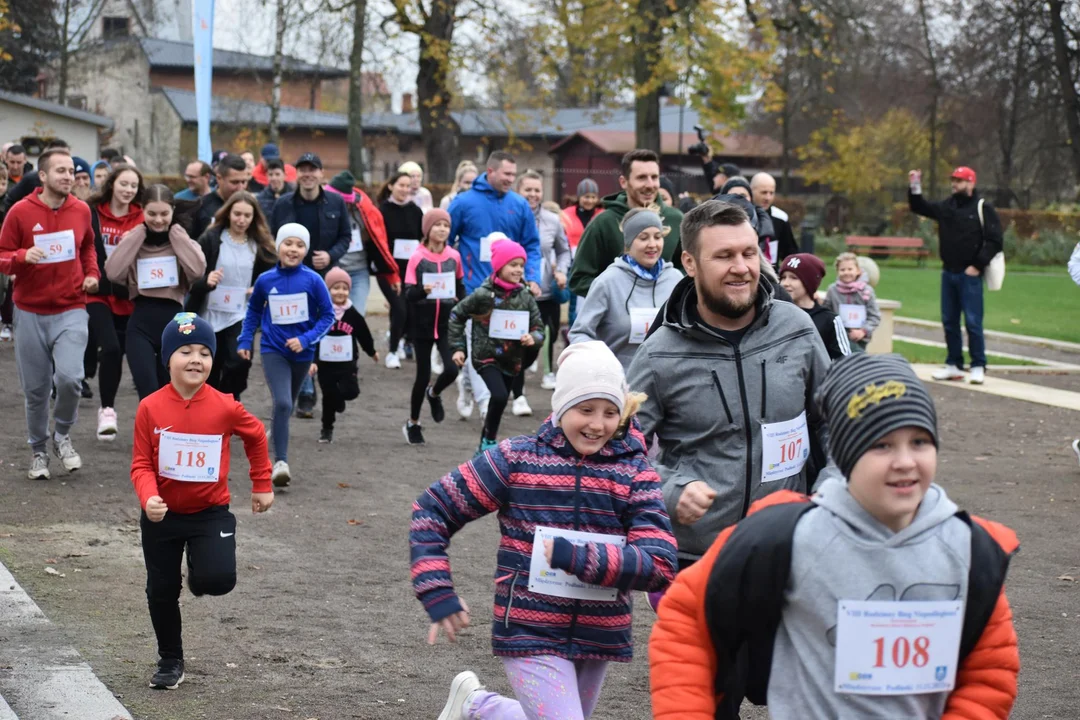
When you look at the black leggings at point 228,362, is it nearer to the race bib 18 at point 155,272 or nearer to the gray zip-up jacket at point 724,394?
the race bib 18 at point 155,272

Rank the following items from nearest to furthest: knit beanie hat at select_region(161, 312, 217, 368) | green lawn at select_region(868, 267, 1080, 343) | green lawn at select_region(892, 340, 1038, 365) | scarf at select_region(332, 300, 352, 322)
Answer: knit beanie hat at select_region(161, 312, 217, 368)
scarf at select_region(332, 300, 352, 322)
green lawn at select_region(892, 340, 1038, 365)
green lawn at select_region(868, 267, 1080, 343)

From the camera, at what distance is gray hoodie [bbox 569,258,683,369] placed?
7.14m

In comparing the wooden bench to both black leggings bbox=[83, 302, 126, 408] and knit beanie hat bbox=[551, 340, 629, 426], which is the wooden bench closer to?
black leggings bbox=[83, 302, 126, 408]

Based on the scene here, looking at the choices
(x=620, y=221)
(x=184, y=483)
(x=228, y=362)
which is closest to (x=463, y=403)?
(x=228, y=362)

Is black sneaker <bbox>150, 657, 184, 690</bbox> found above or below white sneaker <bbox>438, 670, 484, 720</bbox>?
below

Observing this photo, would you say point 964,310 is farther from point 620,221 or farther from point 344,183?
point 620,221

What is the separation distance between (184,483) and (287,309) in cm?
422

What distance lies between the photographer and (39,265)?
31.7ft

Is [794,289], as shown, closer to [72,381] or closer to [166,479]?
[166,479]

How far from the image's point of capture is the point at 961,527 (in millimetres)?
2951

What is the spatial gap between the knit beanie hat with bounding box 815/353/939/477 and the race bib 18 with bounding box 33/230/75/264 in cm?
762

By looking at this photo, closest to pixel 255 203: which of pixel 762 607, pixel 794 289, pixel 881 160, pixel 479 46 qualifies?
pixel 794 289

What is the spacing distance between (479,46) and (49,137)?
10.3 m

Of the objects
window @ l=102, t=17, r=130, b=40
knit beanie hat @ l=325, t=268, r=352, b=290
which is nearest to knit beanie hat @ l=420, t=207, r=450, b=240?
knit beanie hat @ l=325, t=268, r=352, b=290
